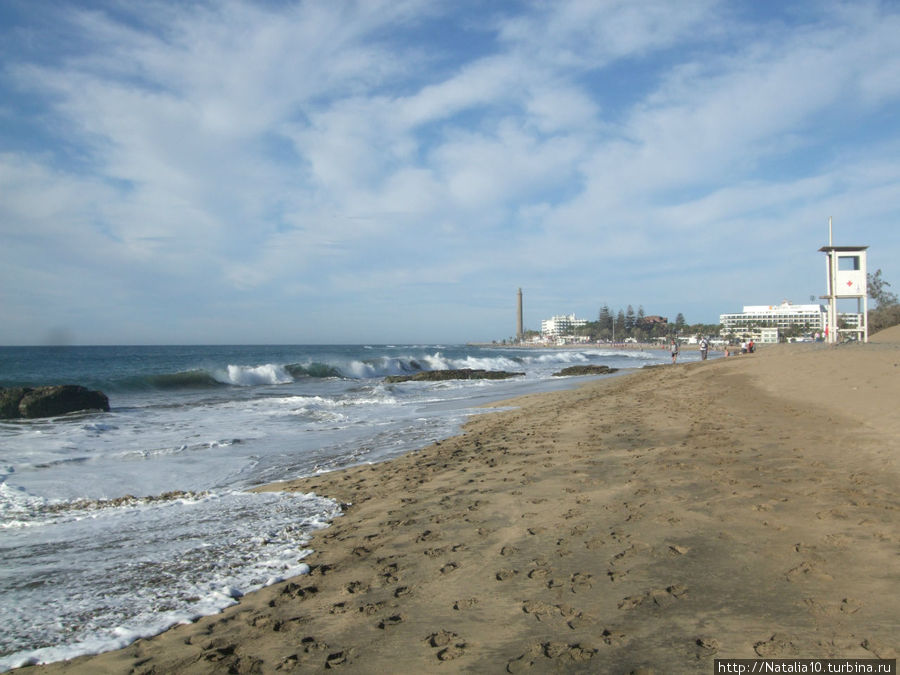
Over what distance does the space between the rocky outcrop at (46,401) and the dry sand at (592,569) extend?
1370 centimetres

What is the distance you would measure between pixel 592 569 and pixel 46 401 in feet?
60.8

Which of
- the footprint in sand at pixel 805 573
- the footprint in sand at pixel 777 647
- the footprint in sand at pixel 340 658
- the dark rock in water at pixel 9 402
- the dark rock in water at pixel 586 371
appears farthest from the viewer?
the dark rock in water at pixel 586 371

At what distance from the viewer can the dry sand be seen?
2641 mm

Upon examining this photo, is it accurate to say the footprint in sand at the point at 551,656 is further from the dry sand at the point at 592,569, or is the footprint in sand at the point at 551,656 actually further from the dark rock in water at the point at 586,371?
the dark rock in water at the point at 586,371

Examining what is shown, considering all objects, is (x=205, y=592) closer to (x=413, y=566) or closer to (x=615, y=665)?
(x=413, y=566)

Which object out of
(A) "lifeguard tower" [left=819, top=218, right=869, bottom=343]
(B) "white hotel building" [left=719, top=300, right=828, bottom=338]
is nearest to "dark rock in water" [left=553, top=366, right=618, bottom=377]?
(A) "lifeguard tower" [left=819, top=218, right=869, bottom=343]

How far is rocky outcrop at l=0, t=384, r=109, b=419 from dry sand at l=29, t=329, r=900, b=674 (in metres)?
13.7

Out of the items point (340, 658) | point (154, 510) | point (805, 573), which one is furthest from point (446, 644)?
point (154, 510)

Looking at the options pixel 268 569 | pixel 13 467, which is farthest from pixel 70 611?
pixel 13 467

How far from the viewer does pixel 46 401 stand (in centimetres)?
1633

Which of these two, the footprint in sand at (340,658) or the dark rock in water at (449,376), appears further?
the dark rock in water at (449,376)

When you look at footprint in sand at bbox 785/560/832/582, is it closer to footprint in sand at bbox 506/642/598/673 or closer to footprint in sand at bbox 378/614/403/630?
footprint in sand at bbox 506/642/598/673

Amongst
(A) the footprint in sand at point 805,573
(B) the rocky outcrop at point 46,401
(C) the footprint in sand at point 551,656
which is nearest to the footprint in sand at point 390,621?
(C) the footprint in sand at point 551,656

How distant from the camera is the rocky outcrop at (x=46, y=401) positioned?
15.7 meters
